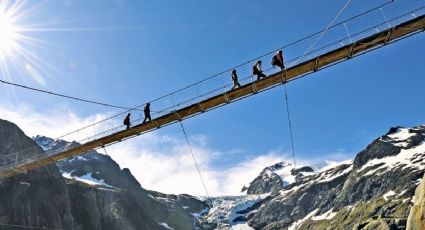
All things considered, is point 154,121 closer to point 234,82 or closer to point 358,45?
point 234,82

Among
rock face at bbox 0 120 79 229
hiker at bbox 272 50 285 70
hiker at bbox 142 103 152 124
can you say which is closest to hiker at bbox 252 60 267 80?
hiker at bbox 272 50 285 70

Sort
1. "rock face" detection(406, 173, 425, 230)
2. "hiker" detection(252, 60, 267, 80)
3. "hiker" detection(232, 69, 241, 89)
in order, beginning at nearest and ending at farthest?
1. "hiker" detection(252, 60, 267, 80)
2. "hiker" detection(232, 69, 241, 89)
3. "rock face" detection(406, 173, 425, 230)

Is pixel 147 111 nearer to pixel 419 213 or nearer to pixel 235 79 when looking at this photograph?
pixel 235 79

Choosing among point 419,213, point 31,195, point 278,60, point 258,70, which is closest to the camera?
point 278,60

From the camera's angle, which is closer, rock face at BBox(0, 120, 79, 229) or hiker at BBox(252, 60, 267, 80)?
hiker at BBox(252, 60, 267, 80)

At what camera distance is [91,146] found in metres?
37.9

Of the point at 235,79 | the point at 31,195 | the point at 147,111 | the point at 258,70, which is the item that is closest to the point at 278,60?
the point at 258,70

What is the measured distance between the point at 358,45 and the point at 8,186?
9316cm

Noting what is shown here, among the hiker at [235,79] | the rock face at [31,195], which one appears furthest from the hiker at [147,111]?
the rock face at [31,195]

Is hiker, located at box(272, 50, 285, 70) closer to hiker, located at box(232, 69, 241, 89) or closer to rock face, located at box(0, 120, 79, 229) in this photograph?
hiker, located at box(232, 69, 241, 89)

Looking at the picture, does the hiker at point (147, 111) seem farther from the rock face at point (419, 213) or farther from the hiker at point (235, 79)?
the rock face at point (419, 213)

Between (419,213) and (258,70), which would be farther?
(419,213)

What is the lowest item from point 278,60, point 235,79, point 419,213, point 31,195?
point 419,213

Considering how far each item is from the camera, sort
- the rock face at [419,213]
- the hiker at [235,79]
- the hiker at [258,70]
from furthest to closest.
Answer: the rock face at [419,213] → the hiker at [235,79] → the hiker at [258,70]
